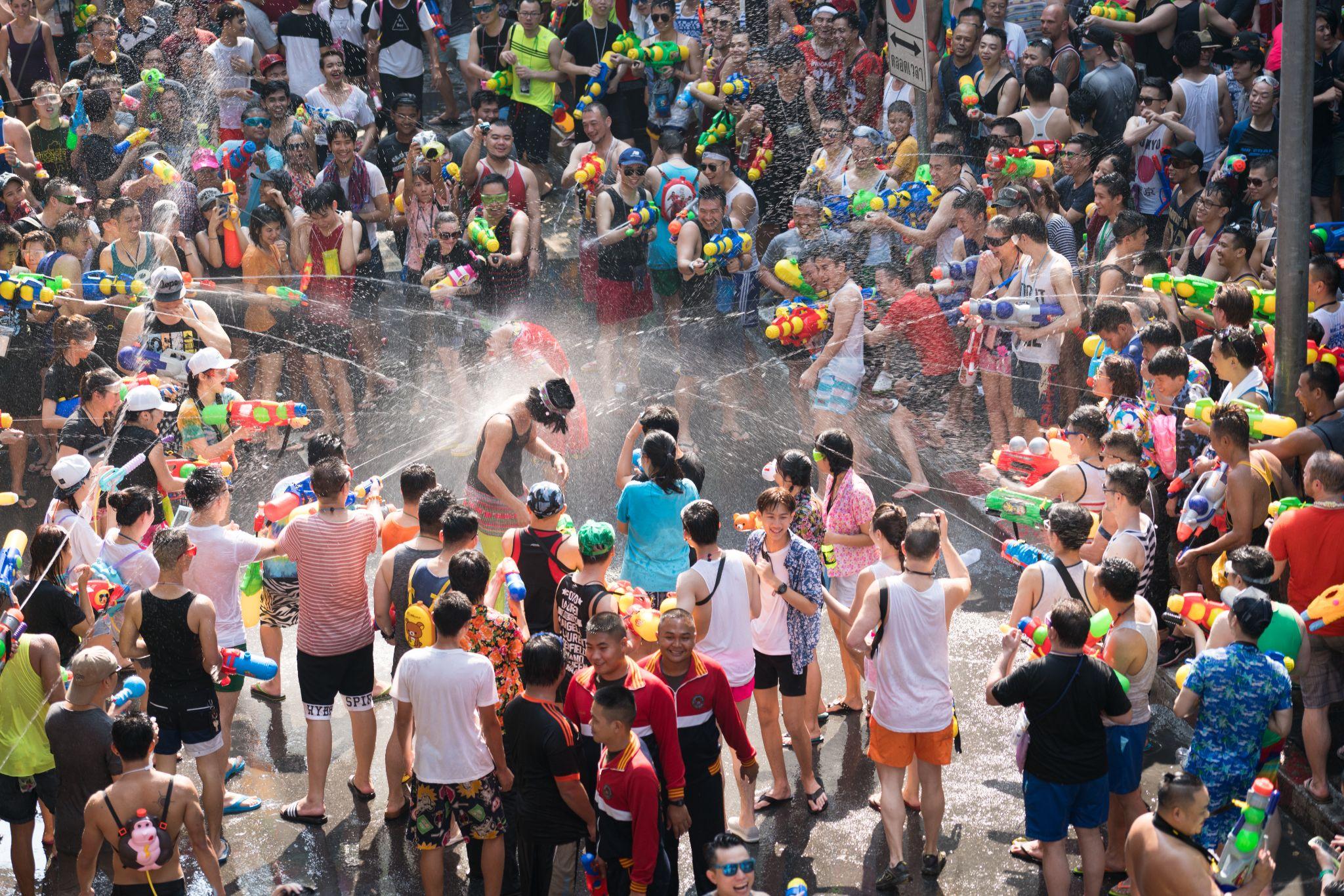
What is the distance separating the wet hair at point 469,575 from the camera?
595 centimetres

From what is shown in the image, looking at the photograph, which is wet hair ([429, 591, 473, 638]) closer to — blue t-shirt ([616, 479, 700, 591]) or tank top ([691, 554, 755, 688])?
tank top ([691, 554, 755, 688])

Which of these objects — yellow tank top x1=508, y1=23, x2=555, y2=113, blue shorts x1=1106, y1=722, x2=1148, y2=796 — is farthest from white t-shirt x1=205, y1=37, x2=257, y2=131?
blue shorts x1=1106, y1=722, x2=1148, y2=796

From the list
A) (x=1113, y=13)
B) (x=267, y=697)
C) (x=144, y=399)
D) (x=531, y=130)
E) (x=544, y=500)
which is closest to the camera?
(x=544, y=500)

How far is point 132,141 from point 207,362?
505 cm

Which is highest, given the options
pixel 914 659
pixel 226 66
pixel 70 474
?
pixel 226 66

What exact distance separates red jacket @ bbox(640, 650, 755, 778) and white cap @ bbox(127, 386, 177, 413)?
4015 millimetres

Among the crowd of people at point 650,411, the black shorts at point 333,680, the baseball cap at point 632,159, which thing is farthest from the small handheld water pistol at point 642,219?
the black shorts at point 333,680

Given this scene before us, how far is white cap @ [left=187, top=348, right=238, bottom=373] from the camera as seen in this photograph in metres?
8.27

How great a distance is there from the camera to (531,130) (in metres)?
13.3

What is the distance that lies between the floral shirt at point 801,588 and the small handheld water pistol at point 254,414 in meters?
3.35

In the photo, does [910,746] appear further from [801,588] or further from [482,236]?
[482,236]

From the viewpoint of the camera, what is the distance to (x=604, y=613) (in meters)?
5.37

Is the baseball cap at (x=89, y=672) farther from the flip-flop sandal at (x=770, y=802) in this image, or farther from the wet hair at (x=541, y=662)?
the flip-flop sandal at (x=770, y=802)

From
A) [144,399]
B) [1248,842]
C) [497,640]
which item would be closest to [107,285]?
[144,399]
